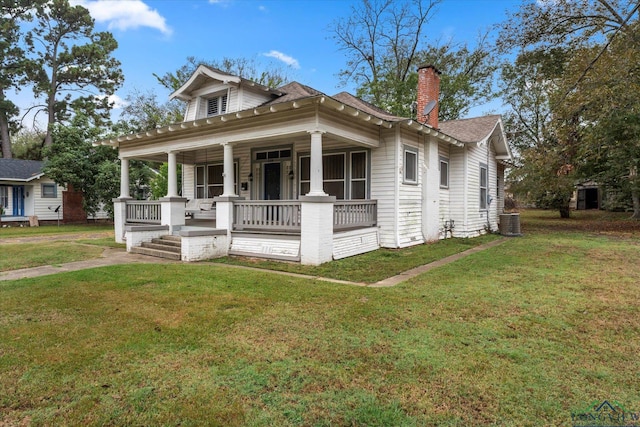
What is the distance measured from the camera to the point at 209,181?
1327cm

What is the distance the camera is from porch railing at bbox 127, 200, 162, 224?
11.0m

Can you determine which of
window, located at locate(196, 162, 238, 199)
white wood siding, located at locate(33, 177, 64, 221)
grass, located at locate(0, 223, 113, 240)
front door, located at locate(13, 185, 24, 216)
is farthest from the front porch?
front door, located at locate(13, 185, 24, 216)

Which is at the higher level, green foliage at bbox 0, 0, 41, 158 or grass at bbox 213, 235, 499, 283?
green foliage at bbox 0, 0, 41, 158

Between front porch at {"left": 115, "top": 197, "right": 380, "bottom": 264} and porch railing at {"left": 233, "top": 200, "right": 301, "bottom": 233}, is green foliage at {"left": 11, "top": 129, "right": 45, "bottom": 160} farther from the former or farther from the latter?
porch railing at {"left": 233, "top": 200, "right": 301, "bottom": 233}

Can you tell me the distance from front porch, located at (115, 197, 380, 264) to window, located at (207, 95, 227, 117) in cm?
359

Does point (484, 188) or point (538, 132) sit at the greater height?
point (538, 132)

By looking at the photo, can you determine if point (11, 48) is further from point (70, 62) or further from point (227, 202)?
point (227, 202)

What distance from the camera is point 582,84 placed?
1283cm

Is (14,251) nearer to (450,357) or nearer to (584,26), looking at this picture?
(450,357)

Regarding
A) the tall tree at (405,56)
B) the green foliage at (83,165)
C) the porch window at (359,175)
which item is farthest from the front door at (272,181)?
the tall tree at (405,56)

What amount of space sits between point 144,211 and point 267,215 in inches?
197

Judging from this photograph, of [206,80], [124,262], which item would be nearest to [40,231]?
[206,80]

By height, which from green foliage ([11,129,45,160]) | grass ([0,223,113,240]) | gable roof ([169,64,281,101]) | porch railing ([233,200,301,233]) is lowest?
grass ([0,223,113,240])

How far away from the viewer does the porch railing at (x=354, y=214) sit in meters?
8.25
